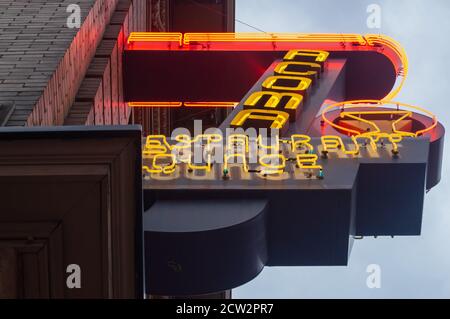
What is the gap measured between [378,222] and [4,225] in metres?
8.56

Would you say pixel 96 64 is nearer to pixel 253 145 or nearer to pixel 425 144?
pixel 253 145

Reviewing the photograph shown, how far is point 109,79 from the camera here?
21.7m

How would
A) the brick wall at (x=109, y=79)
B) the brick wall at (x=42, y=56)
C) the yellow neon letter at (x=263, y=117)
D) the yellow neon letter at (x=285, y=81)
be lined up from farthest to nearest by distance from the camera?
the yellow neon letter at (x=285, y=81)
the brick wall at (x=109, y=79)
the yellow neon letter at (x=263, y=117)
the brick wall at (x=42, y=56)

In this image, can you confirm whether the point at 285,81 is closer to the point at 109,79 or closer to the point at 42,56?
the point at 109,79

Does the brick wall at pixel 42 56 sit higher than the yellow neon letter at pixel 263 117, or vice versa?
the brick wall at pixel 42 56

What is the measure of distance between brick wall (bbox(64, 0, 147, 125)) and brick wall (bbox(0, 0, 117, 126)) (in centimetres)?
25

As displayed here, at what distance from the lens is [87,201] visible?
8945 mm

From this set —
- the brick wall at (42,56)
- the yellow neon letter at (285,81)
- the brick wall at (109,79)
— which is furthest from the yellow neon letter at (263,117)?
the brick wall at (42,56)

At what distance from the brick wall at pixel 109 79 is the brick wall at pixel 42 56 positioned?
0.25m

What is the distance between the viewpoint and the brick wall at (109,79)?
62.3 feet

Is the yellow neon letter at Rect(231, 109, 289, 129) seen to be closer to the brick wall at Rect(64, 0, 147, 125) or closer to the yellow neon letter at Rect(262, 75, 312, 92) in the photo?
the yellow neon letter at Rect(262, 75, 312, 92)

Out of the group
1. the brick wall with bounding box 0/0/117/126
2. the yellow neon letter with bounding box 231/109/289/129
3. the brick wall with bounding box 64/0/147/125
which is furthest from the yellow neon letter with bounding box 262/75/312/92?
the brick wall with bounding box 0/0/117/126

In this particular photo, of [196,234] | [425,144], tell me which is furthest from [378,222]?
[196,234]

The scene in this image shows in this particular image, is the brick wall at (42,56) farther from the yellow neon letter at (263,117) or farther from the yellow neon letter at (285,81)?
the yellow neon letter at (285,81)
